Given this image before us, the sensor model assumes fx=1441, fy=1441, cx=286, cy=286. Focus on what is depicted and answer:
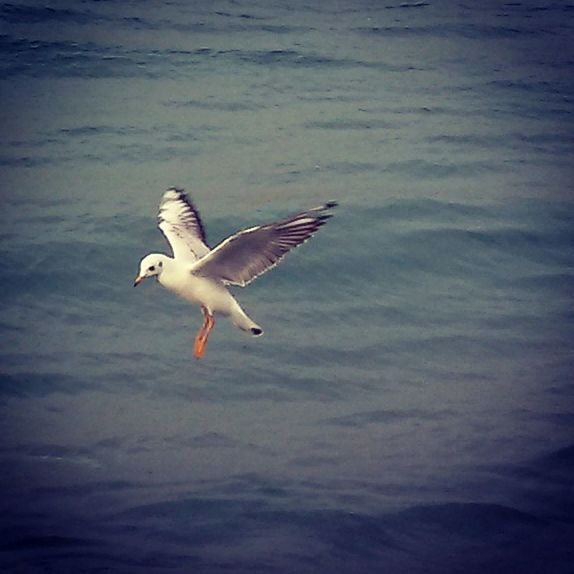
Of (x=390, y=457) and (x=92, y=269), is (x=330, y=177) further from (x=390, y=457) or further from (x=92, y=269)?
(x=390, y=457)

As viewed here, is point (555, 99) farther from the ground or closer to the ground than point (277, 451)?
farther from the ground

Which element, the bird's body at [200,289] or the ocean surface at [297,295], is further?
the bird's body at [200,289]

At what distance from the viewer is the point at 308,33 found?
12039 millimetres

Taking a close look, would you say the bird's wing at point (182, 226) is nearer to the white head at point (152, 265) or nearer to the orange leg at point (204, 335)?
the white head at point (152, 265)

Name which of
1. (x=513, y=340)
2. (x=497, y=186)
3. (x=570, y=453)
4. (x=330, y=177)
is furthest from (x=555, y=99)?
(x=570, y=453)

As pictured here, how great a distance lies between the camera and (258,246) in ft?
22.8

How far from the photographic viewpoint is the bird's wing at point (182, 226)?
24.9ft

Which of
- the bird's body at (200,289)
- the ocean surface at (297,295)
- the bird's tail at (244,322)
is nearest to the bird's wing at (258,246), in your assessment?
the bird's body at (200,289)

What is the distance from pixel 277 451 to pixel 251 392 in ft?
2.63

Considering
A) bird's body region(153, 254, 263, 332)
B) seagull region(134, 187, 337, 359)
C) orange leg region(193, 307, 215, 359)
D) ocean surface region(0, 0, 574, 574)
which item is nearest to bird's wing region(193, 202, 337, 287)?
seagull region(134, 187, 337, 359)

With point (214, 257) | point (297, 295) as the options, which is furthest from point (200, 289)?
point (297, 295)

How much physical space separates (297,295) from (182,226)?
5.95ft

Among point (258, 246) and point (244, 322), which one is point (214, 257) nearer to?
point (258, 246)

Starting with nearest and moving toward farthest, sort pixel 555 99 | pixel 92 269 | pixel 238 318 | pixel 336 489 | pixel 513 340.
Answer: pixel 336 489, pixel 238 318, pixel 513 340, pixel 92 269, pixel 555 99
